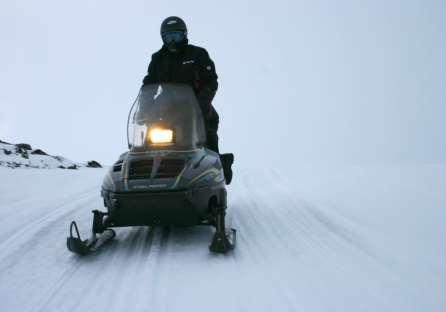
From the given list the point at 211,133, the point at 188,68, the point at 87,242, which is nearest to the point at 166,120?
the point at 211,133

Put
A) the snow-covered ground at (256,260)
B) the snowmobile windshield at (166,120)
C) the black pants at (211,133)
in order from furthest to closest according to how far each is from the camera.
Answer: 1. the black pants at (211,133)
2. the snowmobile windshield at (166,120)
3. the snow-covered ground at (256,260)

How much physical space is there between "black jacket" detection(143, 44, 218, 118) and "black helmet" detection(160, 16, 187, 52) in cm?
10

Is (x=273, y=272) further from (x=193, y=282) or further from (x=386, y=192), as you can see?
(x=386, y=192)

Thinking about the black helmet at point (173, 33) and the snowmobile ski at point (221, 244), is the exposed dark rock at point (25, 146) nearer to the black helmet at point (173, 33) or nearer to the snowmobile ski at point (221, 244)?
the black helmet at point (173, 33)

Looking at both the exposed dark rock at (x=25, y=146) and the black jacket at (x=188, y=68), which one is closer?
the black jacket at (x=188, y=68)

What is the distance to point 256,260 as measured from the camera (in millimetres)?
4156

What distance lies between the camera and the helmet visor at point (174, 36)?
19.9 ft

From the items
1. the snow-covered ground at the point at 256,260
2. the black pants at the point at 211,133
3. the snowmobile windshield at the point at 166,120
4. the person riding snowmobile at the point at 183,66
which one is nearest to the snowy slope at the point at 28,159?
the snow-covered ground at the point at 256,260

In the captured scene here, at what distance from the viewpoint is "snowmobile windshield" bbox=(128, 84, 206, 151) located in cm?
519

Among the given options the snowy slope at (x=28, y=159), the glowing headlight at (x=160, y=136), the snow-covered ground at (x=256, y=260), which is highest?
the glowing headlight at (x=160, y=136)

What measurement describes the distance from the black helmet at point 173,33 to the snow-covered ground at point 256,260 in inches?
94.2

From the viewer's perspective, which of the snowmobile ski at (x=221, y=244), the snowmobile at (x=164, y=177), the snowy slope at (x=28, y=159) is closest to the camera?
the snowmobile ski at (x=221, y=244)

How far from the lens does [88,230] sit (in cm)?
557

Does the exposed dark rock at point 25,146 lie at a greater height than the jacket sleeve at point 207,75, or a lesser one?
lesser
